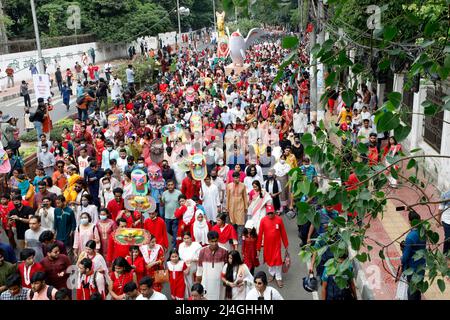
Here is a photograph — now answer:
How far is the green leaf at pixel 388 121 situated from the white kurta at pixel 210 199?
20.9ft

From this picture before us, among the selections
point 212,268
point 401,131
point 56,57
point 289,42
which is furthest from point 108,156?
point 56,57

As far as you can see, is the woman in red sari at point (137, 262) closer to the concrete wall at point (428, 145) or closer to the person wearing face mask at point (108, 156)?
the person wearing face mask at point (108, 156)

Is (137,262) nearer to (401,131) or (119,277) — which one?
(119,277)

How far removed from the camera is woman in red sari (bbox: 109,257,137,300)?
6.07 meters

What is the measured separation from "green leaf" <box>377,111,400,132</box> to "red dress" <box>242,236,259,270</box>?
490cm

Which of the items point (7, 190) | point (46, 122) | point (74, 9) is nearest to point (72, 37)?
point (74, 9)

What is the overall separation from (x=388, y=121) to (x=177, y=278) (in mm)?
4550

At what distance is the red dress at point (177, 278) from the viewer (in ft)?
21.6

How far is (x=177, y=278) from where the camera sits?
6.63 m

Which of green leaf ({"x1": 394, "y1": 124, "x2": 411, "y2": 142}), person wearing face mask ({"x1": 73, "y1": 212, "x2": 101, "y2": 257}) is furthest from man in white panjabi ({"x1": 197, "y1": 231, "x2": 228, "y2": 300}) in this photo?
green leaf ({"x1": 394, "y1": 124, "x2": 411, "y2": 142})

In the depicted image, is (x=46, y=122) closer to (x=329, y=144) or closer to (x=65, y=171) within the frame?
(x=65, y=171)

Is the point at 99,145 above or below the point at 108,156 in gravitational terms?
below

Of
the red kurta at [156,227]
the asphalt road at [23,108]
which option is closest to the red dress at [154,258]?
the red kurta at [156,227]

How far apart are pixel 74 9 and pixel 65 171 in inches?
1161
